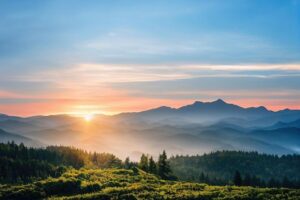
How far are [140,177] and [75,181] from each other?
14899mm

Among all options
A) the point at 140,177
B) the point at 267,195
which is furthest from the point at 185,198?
the point at 140,177

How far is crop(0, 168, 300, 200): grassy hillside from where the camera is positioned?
165 ft

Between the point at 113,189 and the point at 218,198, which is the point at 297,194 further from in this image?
the point at 113,189

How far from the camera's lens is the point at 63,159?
187m

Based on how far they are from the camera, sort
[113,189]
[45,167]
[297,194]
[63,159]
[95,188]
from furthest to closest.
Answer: [63,159] < [45,167] < [95,188] < [113,189] < [297,194]

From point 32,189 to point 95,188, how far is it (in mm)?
9140

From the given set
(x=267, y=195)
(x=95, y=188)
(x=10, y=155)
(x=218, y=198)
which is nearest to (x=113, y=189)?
(x=95, y=188)

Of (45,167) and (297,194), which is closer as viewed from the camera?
(297,194)

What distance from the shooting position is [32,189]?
58438mm

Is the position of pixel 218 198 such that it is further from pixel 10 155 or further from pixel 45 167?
pixel 10 155

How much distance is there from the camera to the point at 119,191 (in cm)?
5584

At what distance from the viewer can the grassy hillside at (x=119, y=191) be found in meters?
50.2

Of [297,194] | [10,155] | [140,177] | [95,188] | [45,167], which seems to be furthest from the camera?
Answer: [10,155]

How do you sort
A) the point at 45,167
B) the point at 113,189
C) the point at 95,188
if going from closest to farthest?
the point at 113,189 → the point at 95,188 → the point at 45,167
